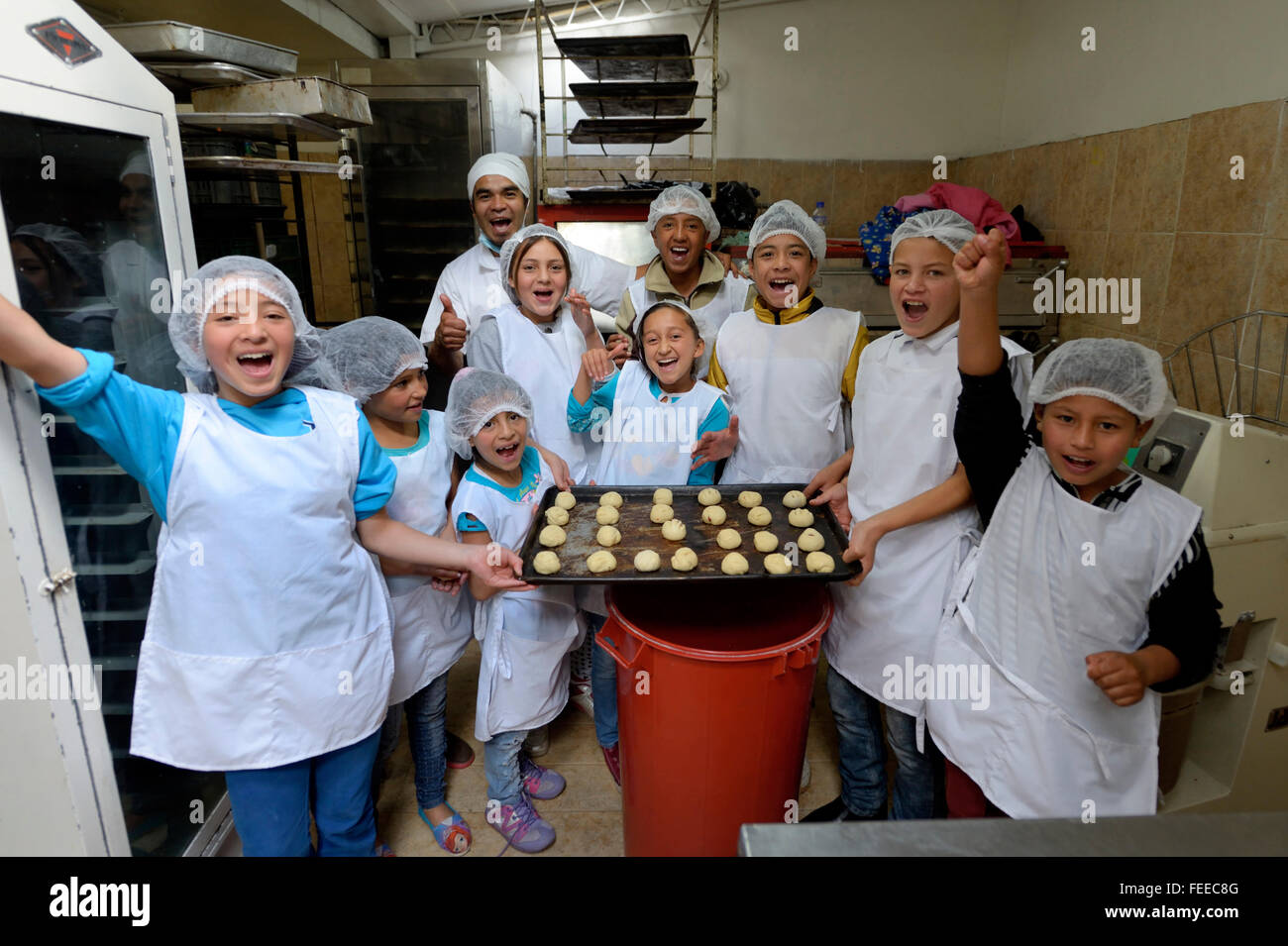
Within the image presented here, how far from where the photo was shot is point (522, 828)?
2.17 m

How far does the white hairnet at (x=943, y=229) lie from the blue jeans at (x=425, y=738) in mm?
1763

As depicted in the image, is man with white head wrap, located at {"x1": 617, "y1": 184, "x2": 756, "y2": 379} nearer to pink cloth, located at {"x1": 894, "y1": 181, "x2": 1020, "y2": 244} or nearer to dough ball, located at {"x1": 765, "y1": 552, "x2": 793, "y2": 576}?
dough ball, located at {"x1": 765, "y1": 552, "x2": 793, "y2": 576}

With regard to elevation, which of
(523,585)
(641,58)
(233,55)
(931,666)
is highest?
(641,58)

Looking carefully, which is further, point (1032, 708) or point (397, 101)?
point (397, 101)

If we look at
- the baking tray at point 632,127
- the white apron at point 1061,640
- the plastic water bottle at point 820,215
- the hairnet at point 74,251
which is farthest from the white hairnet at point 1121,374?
the plastic water bottle at point 820,215

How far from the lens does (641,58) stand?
3.88 meters

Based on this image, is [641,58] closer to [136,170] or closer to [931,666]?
[136,170]

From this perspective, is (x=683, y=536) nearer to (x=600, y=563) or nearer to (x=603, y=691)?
(x=600, y=563)

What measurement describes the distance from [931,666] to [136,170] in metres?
2.14

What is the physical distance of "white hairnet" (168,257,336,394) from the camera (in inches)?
55.3

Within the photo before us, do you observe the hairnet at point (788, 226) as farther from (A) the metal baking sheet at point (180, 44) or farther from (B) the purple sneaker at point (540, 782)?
(B) the purple sneaker at point (540, 782)

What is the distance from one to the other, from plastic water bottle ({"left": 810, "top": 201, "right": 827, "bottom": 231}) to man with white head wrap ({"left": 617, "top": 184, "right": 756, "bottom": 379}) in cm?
252

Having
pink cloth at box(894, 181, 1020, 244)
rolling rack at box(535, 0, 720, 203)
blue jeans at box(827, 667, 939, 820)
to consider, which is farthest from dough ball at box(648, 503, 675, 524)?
pink cloth at box(894, 181, 1020, 244)
